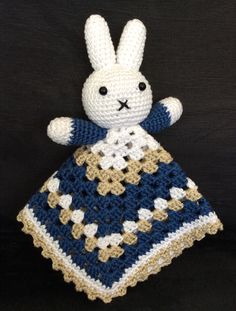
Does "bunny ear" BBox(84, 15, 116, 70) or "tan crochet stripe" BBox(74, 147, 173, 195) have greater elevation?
"bunny ear" BBox(84, 15, 116, 70)

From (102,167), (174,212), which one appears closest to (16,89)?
(102,167)

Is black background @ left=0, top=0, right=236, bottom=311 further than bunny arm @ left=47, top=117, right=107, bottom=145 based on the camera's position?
Yes

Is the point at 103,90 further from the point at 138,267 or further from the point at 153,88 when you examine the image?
the point at 138,267

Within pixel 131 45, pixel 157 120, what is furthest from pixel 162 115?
pixel 131 45

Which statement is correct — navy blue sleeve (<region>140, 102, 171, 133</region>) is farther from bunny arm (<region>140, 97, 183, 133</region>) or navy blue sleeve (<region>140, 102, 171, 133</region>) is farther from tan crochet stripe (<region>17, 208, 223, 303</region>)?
tan crochet stripe (<region>17, 208, 223, 303</region>)

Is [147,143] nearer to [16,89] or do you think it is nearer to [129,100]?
[129,100]

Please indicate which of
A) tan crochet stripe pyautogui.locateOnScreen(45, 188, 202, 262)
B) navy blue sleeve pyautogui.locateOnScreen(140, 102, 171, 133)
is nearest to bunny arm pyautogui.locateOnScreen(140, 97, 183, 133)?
navy blue sleeve pyautogui.locateOnScreen(140, 102, 171, 133)

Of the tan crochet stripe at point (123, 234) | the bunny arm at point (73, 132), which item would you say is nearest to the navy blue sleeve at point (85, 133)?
the bunny arm at point (73, 132)
